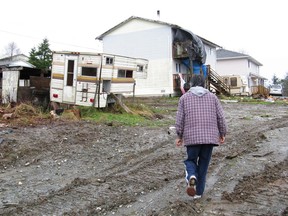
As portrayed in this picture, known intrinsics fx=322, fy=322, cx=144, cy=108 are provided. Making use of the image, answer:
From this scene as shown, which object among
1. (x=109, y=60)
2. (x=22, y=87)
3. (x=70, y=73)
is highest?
(x=109, y=60)

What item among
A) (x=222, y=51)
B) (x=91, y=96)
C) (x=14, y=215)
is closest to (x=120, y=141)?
(x=91, y=96)

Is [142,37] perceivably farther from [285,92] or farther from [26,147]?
[285,92]

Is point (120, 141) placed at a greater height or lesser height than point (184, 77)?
lesser

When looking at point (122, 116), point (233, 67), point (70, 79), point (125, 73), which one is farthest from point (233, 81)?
point (70, 79)

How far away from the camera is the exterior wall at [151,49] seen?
2692 cm

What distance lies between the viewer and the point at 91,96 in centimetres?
1159

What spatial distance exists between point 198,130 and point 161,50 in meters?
23.8

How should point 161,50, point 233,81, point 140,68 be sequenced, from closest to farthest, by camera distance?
point 140,68 → point 161,50 → point 233,81

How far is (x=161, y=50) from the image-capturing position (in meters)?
Result: 27.3

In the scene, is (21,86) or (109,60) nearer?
(109,60)

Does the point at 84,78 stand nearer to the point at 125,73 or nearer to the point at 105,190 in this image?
the point at 125,73

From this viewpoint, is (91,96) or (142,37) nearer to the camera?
(91,96)

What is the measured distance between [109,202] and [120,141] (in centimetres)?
402

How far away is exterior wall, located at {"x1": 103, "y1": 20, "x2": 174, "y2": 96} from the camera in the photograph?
2692 cm
